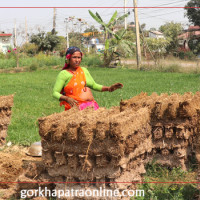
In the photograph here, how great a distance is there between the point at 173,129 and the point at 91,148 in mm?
1680

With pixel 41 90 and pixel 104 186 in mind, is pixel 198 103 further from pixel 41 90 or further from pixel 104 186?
pixel 41 90

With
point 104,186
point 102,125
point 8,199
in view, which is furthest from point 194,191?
point 8,199

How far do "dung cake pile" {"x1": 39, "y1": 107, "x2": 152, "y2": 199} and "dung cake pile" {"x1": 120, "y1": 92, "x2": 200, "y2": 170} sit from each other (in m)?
0.79

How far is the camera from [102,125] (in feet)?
13.0

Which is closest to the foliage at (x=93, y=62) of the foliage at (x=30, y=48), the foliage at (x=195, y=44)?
the foliage at (x=30, y=48)

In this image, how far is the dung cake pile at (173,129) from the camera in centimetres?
517

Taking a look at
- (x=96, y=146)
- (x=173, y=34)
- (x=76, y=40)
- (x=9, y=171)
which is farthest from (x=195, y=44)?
(x=96, y=146)

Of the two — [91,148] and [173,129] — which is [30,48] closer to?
[173,129]

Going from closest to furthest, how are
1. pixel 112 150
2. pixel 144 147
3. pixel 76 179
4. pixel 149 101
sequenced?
pixel 112 150 < pixel 76 179 < pixel 144 147 < pixel 149 101

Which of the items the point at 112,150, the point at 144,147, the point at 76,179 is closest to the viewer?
the point at 112,150

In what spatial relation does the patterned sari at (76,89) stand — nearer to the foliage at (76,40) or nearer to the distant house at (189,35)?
the distant house at (189,35)

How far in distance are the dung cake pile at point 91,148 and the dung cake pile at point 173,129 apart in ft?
2.58

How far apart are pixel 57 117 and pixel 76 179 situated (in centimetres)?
78

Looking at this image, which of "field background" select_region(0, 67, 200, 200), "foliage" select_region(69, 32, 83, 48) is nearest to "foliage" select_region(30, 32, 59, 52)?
"foliage" select_region(69, 32, 83, 48)
